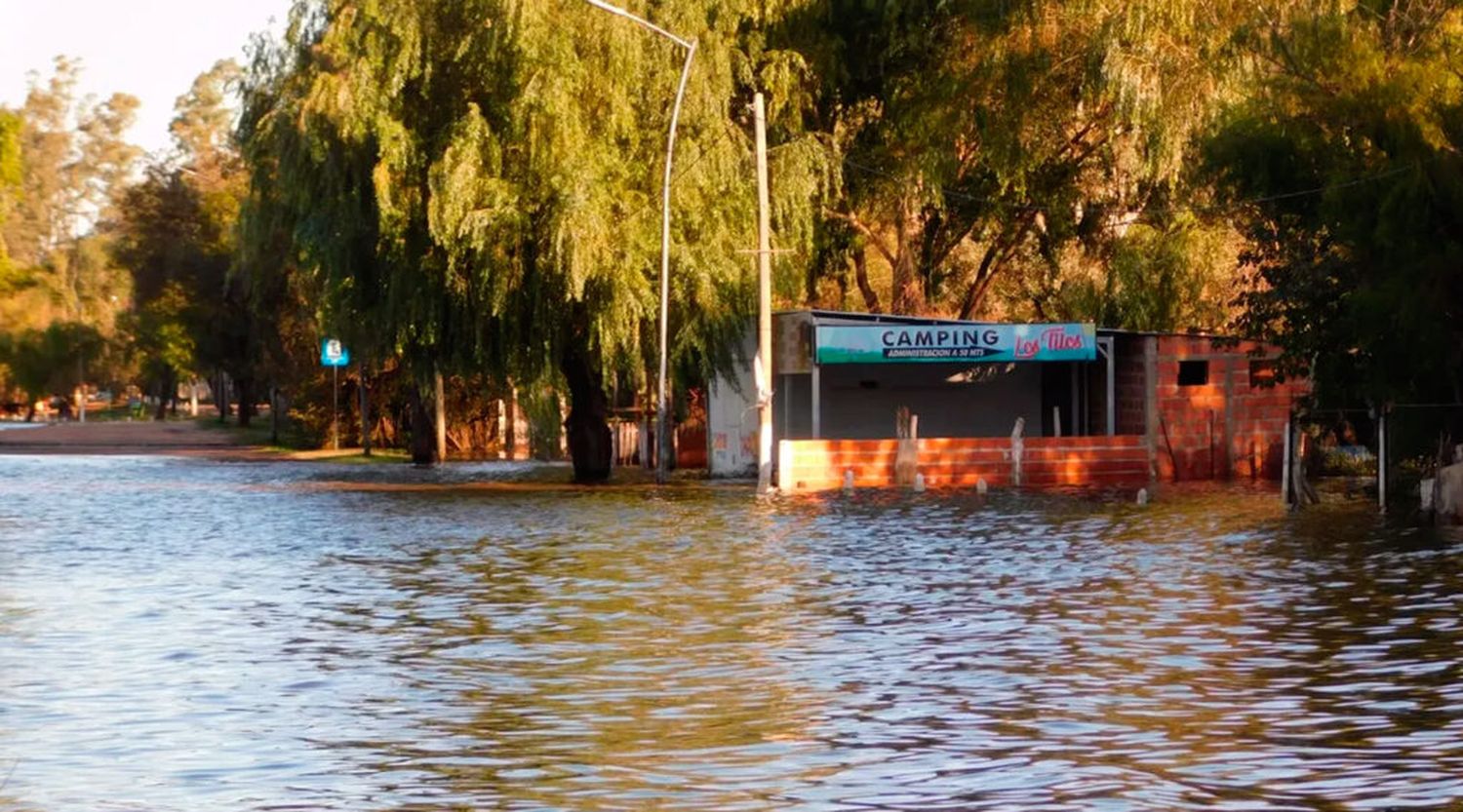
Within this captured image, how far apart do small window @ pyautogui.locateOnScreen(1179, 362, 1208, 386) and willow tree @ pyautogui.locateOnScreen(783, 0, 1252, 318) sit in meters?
4.13

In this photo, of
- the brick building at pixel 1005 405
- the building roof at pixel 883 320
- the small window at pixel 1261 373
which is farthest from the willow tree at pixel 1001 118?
the small window at pixel 1261 373

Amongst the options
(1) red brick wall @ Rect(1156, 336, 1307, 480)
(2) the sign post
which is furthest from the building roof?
(2) the sign post

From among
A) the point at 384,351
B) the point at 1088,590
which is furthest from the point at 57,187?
the point at 1088,590

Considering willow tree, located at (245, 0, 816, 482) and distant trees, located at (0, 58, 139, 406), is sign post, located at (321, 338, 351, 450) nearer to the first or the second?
willow tree, located at (245, 0, 816, 482)

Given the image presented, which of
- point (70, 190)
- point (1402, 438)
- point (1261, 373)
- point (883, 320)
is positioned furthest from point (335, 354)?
point (70, 190)

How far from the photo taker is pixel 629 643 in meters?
17.4

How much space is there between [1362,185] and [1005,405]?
21.2 m

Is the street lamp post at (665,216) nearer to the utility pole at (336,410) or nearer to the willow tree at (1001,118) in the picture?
the willow tree at (1001,118)

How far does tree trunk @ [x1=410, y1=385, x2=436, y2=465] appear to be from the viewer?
59.6 meters

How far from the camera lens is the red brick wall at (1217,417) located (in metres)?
48.7

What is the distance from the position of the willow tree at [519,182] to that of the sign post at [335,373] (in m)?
14.4

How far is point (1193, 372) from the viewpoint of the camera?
165ft

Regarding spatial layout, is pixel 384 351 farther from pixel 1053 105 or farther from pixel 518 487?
pixel 1053 105

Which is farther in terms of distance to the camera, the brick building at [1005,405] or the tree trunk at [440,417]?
the tree trunk at [440,417]
